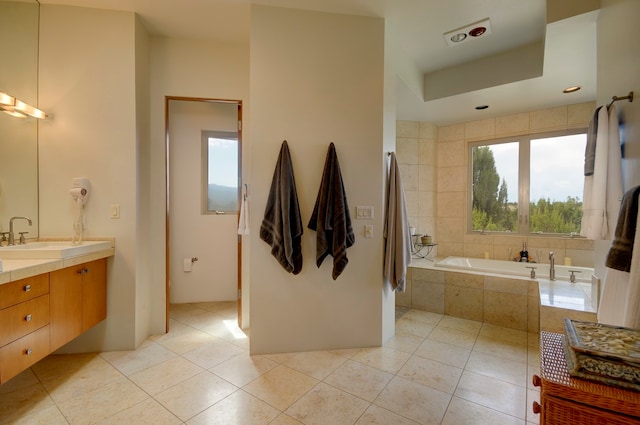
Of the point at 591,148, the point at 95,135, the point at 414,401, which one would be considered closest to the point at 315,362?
the point at 414,401

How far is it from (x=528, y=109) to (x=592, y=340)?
11.7 ft

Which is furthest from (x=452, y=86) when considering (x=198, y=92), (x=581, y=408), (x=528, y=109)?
(x=581, y=408)

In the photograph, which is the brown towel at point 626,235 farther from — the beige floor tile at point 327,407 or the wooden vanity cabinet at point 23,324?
the wooden vanity cabinet at point 23,324

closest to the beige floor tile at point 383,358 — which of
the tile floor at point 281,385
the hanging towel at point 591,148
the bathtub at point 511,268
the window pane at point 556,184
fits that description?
the tile floor at point 281,385

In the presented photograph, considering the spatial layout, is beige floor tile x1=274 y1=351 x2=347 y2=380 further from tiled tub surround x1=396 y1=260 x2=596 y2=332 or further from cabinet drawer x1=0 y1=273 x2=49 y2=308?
cabinet drawer x1=0 y1=273 x2=49 y2=308

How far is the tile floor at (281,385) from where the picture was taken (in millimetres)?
1517

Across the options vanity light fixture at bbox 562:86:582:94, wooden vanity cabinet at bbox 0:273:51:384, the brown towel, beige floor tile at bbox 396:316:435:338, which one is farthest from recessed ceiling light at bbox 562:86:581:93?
wooden vanity cabinet at bbox 0:273:51:384

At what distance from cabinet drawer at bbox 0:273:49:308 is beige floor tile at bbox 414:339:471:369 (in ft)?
8.71

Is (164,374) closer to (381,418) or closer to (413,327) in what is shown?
(381,418)

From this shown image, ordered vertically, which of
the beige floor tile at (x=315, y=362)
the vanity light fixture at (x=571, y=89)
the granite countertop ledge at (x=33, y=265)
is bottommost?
the beige floor tile at (x=315, y=362)

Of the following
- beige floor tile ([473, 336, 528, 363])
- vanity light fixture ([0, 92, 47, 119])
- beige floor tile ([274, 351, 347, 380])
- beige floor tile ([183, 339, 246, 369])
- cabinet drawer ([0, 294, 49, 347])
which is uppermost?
vanity light fixture ([0, 92, 47, 119])

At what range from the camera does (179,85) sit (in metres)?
2.55

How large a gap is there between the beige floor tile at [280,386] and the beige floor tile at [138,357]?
0.86 meters

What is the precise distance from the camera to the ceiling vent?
2.27 meters
